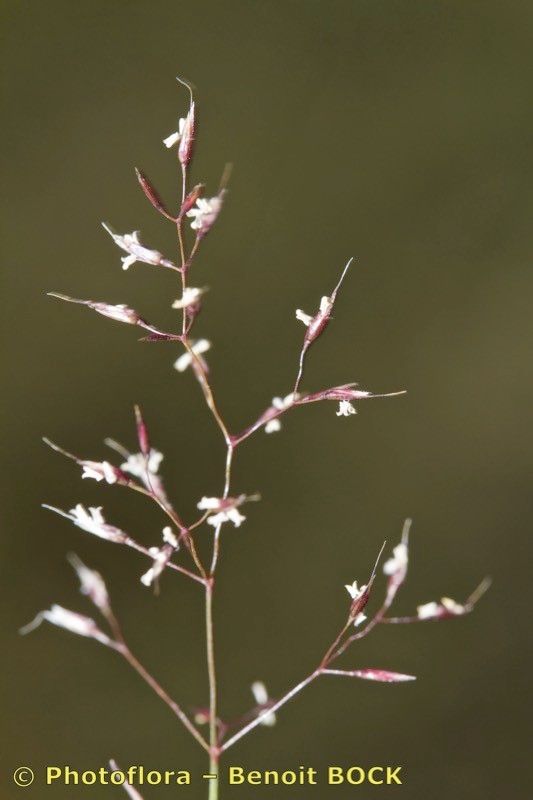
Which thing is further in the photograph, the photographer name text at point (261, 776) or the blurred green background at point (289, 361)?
the blurred green background at point (289, 361)

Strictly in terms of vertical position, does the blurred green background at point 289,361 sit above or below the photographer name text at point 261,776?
above

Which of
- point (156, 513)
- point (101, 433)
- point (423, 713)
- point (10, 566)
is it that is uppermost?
point (101, 433)

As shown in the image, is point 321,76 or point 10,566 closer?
point 10,566

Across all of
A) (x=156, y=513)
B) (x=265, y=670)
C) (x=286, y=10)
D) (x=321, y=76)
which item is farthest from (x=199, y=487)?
(x=286, y=10)

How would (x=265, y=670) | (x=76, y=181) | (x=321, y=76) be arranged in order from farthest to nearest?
(x=321, y=76), (x=76, y=181), (x=265, y=670)

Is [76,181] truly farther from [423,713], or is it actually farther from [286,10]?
[423,713]

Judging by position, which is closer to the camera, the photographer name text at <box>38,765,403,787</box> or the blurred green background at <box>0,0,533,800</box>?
the photographer name text at <box>38,765,403,787</box>

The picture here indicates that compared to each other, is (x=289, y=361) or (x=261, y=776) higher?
(x=289, y=361)

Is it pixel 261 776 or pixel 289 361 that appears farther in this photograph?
pixel 289 361
